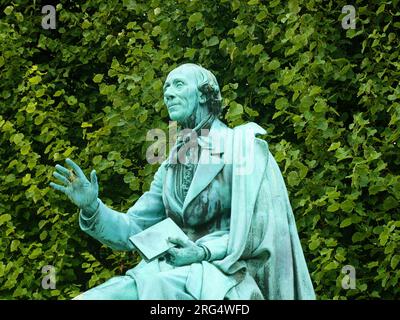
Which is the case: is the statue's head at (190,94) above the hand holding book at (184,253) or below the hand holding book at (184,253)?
above

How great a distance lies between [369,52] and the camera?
37.8 feet

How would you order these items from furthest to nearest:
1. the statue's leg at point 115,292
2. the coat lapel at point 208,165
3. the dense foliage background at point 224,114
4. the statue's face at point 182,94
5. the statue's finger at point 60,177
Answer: the dense foliage background at point 224,114 < the statue's face at point 182,94 < the coat lapel at point 208,165 < the statue's finger at point 60,177 < the statue's leg at point 115,292

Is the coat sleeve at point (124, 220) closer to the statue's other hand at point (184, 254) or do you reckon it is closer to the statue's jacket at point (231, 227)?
the statue's jacket at point (231, 227)

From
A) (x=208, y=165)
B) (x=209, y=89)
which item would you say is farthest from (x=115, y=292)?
(x=209, y=89)

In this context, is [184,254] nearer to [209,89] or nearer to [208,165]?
[208,165]

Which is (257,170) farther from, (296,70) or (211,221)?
(296,70)

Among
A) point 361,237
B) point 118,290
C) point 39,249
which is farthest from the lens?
point 39,249

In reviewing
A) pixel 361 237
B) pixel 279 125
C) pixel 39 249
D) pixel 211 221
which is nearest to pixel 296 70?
pixel 279 125

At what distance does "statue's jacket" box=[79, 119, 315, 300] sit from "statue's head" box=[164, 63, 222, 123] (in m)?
0.12

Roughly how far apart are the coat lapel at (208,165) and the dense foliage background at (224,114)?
2.16m

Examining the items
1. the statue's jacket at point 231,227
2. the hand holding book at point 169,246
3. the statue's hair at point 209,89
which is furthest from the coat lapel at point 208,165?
the hand holding book at point 169,246

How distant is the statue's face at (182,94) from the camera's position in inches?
345

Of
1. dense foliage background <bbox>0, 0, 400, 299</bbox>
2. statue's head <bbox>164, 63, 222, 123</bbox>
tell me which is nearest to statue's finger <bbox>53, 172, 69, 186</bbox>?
statue's head <bbox>164, 63, 222, 123</bbox>

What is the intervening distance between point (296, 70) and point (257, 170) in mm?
2803
